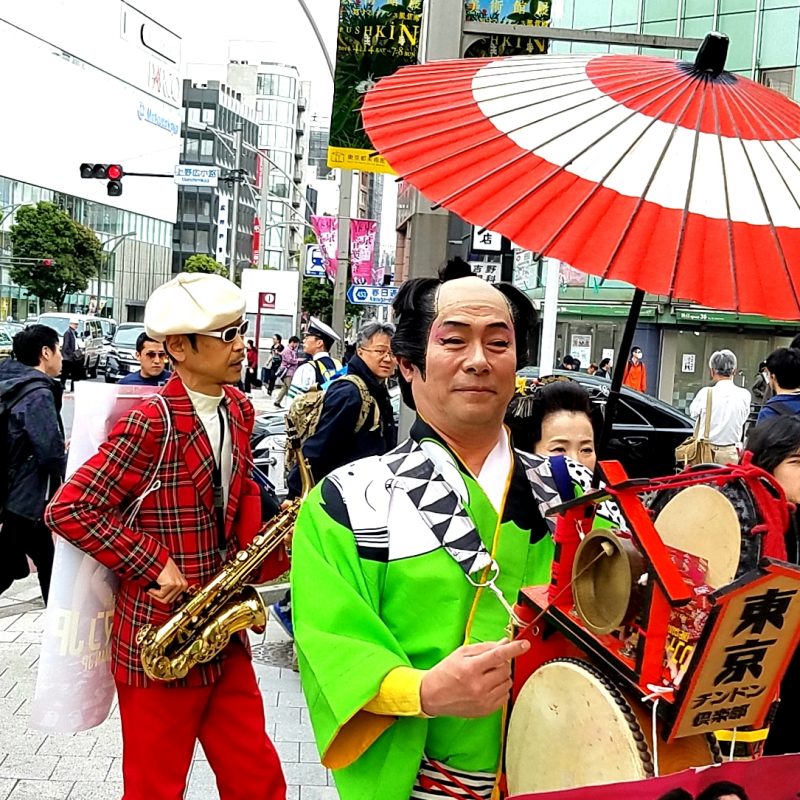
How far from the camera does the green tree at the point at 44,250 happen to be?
45000 millimetres

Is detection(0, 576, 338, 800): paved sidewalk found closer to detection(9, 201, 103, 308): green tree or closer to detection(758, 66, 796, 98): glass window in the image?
detection(758, 66, 796, 98): glass window

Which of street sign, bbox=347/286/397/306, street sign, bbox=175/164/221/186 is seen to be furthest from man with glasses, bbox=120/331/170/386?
street sign, bbox=175/164/221/186

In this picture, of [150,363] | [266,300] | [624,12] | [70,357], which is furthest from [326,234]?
[150,363]

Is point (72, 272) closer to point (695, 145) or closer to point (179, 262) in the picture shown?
point (179, 262)

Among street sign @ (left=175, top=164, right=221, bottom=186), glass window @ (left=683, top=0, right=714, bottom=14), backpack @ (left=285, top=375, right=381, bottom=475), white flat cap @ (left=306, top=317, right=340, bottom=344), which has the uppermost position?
glass window @ (left=683, top=0, right=714, bottom=14)

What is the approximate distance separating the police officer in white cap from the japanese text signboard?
19.8 feet

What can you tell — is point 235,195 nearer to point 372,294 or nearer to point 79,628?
point 372,294

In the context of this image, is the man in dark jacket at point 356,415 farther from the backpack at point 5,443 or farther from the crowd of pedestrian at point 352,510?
the backpack at point 5,443

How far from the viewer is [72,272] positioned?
4650 cm

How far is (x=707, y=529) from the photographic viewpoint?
5.46ft

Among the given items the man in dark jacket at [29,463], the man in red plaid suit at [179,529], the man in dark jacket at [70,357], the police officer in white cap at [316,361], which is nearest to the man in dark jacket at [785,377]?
the police officer in white cap at [316,361]

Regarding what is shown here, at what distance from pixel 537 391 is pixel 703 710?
2.15 m

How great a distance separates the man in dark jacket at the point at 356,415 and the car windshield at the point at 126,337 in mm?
23635

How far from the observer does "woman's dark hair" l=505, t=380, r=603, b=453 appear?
3342 mm
